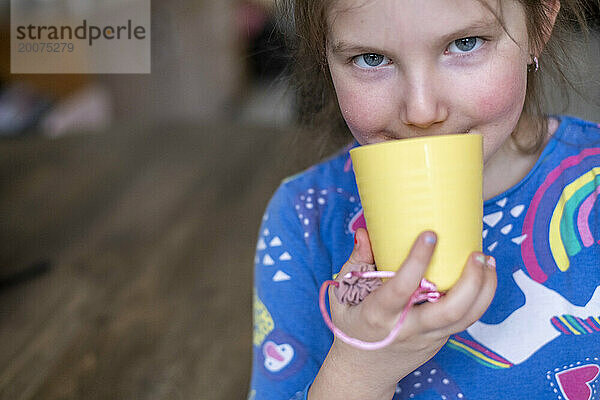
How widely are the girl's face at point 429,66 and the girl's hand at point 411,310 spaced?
15cm

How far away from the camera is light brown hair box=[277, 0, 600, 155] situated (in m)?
0.86

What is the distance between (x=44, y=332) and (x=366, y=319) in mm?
1506

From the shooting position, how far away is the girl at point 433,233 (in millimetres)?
741

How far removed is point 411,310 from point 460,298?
0.06 meters

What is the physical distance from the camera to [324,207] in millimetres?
1087

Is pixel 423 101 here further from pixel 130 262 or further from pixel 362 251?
pixel 130 262

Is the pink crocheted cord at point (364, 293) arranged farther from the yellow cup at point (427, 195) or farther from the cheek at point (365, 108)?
the cheek at point (365, 108)

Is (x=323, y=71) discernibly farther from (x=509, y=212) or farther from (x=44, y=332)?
(x=44, y=332)

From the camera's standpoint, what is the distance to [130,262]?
2.31 m

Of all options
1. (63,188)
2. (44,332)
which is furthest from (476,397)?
(63,188)

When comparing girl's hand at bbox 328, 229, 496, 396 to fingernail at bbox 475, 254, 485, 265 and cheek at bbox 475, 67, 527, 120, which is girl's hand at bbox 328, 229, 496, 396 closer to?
fingernail at bbox 475, 254, 485, 265

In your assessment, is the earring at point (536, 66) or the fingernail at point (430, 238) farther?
the earring at point (536, 66)

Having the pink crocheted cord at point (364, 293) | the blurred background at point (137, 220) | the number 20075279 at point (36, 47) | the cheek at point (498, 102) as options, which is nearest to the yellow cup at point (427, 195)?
the pink crocheted cord at point (364, 293)

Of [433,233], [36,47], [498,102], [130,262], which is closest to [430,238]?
[433,233]
